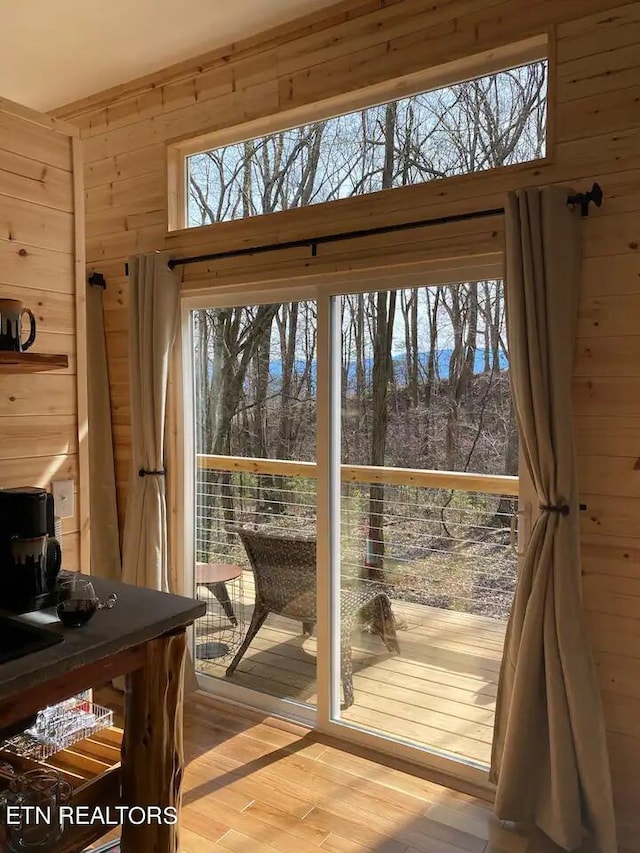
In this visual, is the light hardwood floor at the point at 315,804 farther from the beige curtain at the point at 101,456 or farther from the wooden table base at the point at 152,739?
the beige curtain at the point at 101,456

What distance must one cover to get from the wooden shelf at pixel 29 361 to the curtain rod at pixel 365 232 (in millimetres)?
1274

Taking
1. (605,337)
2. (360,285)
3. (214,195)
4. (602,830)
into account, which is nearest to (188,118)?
(214,195)

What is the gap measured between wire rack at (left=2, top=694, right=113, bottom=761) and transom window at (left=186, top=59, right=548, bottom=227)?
7.33ft

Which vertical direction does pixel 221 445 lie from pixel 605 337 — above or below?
below

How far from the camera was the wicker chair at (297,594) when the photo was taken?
3.00m

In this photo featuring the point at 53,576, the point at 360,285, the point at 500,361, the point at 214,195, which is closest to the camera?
the point at 53,576

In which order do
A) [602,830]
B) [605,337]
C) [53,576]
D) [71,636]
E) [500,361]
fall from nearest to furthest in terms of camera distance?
[71,636], [53,576], [602,830], [605,337], [500,361]

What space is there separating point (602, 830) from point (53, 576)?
1923 mm

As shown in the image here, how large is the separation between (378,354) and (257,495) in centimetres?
94

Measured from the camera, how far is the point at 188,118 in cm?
332

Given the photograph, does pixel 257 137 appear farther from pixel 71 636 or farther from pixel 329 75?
pixel 71 636

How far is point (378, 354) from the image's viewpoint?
2914 millimetres

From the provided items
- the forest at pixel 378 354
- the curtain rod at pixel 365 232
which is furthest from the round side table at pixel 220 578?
the curtain rod at pixel 365 232

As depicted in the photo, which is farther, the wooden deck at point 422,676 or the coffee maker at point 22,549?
the wooden deck at point 422,676
